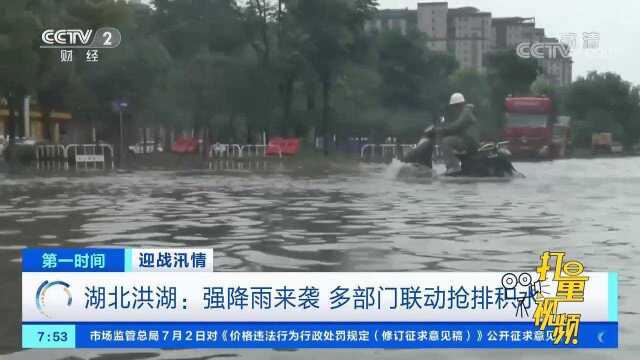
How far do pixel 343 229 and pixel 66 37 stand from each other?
33.0 meters

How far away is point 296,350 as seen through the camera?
18.2 ft

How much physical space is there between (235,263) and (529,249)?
10.7 ft

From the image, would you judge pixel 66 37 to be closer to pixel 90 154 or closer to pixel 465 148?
pixel 90 154

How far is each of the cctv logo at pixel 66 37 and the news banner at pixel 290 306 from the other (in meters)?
36.5

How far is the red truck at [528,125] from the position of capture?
4709 cm

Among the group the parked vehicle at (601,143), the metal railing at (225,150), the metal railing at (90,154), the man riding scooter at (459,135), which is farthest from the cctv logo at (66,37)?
the parked vehicle at (601,143)

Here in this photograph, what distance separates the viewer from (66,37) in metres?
42.0

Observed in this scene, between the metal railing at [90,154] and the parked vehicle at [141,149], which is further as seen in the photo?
the parked vehicle at [141,149]

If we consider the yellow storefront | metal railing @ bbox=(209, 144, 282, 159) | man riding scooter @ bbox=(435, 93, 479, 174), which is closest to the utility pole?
metal railing @ bbox=(209, 144, 282, 159)

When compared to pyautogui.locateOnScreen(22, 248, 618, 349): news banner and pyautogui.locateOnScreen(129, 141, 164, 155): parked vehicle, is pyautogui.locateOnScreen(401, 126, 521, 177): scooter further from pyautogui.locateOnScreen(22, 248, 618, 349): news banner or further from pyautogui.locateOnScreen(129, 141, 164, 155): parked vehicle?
pyautogui.locateOnScreen(129, 141, 164, 155): parked vehicle

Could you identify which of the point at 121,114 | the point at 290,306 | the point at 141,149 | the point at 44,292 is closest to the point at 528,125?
the point at 121,114

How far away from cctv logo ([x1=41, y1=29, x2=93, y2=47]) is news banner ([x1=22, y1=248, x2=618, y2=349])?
36.5m

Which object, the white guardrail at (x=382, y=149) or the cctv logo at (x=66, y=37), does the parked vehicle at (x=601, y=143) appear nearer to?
the white guardrail at (x=382, y=149)

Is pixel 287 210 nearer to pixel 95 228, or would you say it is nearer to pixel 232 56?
pixel 95 228
